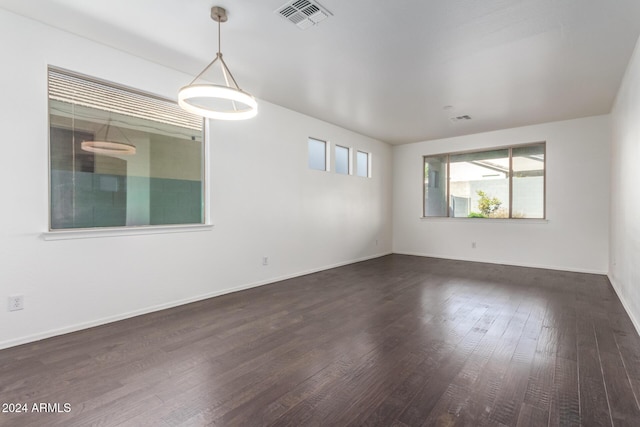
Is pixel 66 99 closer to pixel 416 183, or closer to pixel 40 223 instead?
pixel 40 223

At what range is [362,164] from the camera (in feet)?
22.1

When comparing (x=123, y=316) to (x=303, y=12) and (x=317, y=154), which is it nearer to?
(x=303, y=12)

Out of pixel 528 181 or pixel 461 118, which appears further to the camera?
pixel 528 181

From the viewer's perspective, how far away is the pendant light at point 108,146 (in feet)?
9.77

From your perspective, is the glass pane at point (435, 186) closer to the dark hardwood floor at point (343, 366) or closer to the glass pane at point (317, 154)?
the glass pane at point (317, 154)

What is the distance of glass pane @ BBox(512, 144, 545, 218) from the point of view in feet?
18.9

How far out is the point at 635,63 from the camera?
2.98m

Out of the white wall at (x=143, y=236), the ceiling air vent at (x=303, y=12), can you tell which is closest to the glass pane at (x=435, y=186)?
the white wall at (x=143, y=236)

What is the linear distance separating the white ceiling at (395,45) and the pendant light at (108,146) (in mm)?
925

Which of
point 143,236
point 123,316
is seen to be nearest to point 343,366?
point 123,316

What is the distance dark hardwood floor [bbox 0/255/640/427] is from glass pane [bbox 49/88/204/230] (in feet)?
3.57

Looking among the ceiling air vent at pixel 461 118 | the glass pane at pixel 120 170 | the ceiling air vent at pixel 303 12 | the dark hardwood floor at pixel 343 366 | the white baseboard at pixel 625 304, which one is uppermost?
the ceiling air vent at pixel 461 118

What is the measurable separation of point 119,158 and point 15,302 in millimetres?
1513

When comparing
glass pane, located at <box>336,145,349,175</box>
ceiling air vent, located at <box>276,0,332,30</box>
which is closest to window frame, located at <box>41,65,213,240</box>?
ceiling air vent, located at <box>276,0,332,30</box>
